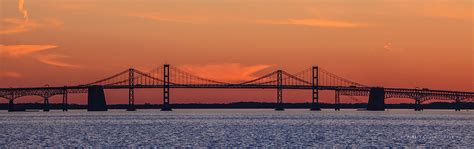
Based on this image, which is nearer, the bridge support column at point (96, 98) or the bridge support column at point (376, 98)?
the bridge support column at point (96, 98)

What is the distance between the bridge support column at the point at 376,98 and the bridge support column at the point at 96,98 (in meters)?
46.7

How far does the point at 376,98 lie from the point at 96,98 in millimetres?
49271

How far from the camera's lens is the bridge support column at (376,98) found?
570ft

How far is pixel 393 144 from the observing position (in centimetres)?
5606

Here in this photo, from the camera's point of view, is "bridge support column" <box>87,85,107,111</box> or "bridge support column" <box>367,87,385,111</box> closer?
"bridge support column" <box>87,85,107,111</box>

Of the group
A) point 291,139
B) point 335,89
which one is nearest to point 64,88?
point 335,89

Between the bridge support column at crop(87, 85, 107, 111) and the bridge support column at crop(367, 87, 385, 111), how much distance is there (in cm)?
4670

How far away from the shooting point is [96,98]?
559 ft

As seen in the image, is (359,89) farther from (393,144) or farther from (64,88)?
(393,144)

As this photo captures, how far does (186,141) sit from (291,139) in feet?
23.1

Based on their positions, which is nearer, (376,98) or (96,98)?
(96,98)

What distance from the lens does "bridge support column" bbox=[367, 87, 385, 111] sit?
174 meters

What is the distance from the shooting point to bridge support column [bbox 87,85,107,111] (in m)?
167

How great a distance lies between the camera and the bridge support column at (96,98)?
547 ft
